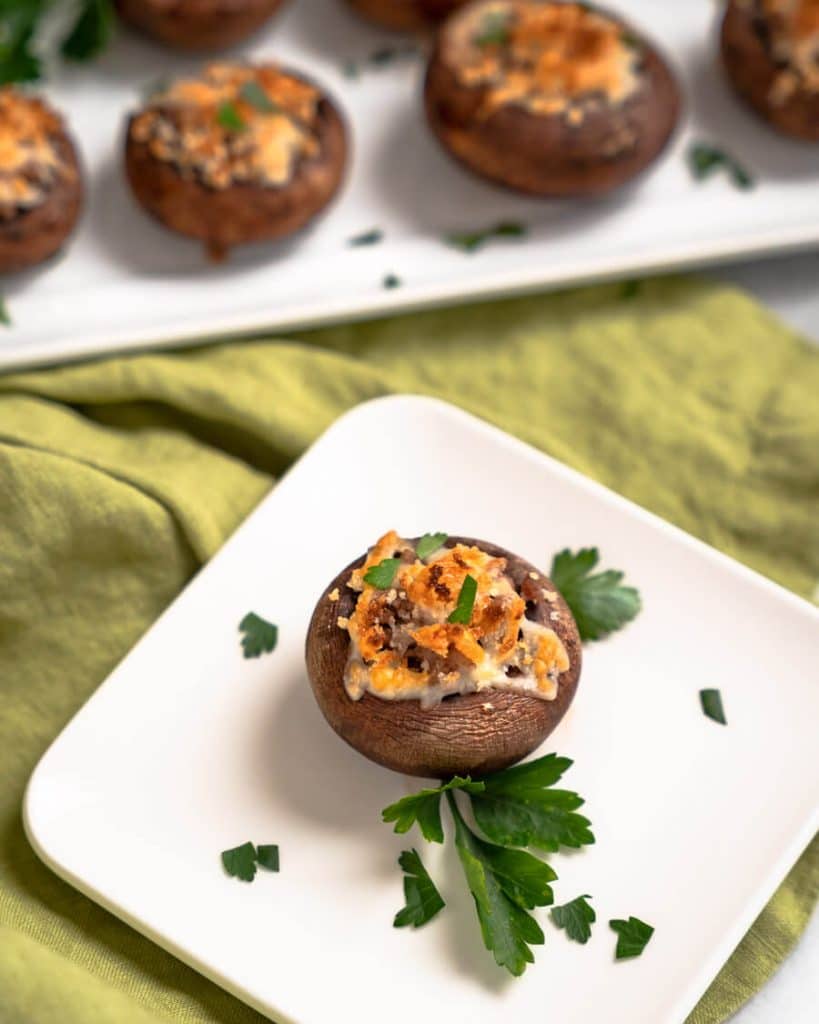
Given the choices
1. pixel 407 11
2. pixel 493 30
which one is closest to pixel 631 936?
pixel 493 30

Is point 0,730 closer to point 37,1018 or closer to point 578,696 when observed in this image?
point 37,1018

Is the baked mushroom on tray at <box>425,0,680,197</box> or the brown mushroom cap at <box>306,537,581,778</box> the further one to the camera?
the baked mushroom on tray at <box>425,0,680,197</box>

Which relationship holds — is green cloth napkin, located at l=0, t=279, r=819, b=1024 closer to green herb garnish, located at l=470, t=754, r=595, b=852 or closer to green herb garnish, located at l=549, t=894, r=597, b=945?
green herb garnish, located at l=549, t=894, r=597, b=945

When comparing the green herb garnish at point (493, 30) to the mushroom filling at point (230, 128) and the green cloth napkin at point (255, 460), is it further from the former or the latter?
the green cloth napkin at point (255, 460)

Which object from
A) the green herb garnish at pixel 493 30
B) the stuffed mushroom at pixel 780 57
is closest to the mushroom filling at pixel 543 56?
the green herb garnish at pixel 493 30

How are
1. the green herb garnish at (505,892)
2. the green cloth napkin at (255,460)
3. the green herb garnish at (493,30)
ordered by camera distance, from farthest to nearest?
the green herb garnish at (493,30) → the green cloth napkin at (255,460) → the green herb garnish at (505,892)

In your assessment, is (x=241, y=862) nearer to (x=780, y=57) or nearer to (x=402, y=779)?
(x=402, y=779)

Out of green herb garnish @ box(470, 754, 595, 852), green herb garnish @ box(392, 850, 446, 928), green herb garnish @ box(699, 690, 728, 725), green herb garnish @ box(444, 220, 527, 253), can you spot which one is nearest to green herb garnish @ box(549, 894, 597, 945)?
green herb garnish @ box(470, 754, 595, 852)
